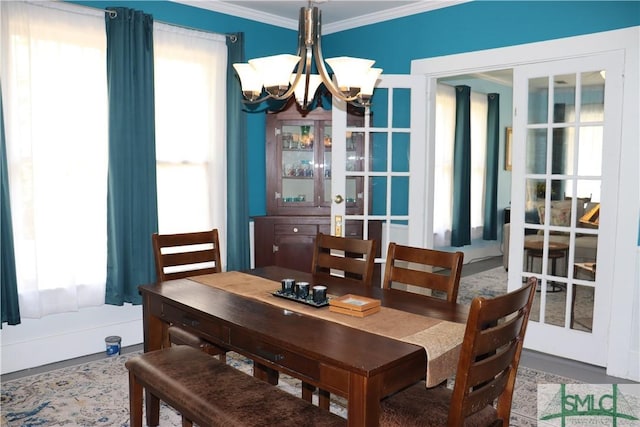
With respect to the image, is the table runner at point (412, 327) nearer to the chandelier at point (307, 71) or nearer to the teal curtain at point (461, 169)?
the chandelier at point (307, 71)

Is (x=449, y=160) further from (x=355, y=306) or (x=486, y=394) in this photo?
(x=486, y=394)

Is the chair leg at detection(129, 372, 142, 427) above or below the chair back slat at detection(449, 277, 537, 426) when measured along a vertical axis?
below

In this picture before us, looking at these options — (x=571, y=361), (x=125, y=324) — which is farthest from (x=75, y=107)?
(x=571, y=361)

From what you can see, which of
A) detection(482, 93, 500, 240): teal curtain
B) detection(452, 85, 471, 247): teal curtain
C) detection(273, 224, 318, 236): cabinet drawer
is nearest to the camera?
detection(273, 224, 318, 236): cabinet drawer

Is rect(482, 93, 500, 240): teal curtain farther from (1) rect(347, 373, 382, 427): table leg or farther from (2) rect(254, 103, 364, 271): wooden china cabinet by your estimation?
(1) rect(347, 373, 382, 427): table leg

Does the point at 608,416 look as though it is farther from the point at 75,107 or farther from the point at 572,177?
the point at 75,107

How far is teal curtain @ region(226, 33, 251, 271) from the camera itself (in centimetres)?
431

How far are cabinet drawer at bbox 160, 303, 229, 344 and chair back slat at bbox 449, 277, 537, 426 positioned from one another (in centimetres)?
91

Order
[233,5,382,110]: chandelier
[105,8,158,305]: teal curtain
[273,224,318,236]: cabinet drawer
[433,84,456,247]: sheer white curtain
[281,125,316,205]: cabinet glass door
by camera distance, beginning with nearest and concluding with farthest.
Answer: [233,5,382,110]: chandelier < [105,8,158,305]: teal curtain < [273,224,318,236]: cabinet drawer < [281,125,316,205]: cabinet glass door < [433,84,456,247]: sheer white curtain

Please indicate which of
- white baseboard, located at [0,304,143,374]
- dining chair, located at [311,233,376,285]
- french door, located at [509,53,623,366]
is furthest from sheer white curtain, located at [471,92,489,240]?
white baseboard, located at [0,304,143,374]

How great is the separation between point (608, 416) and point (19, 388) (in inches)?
134

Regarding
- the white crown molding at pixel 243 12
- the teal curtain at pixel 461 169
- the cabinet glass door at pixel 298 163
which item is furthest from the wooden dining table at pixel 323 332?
the teal curtain at pixel 461 169

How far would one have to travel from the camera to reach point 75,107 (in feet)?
11.5

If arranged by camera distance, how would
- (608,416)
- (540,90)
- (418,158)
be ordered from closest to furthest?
(608,416)
(540,90)
(418,158)
